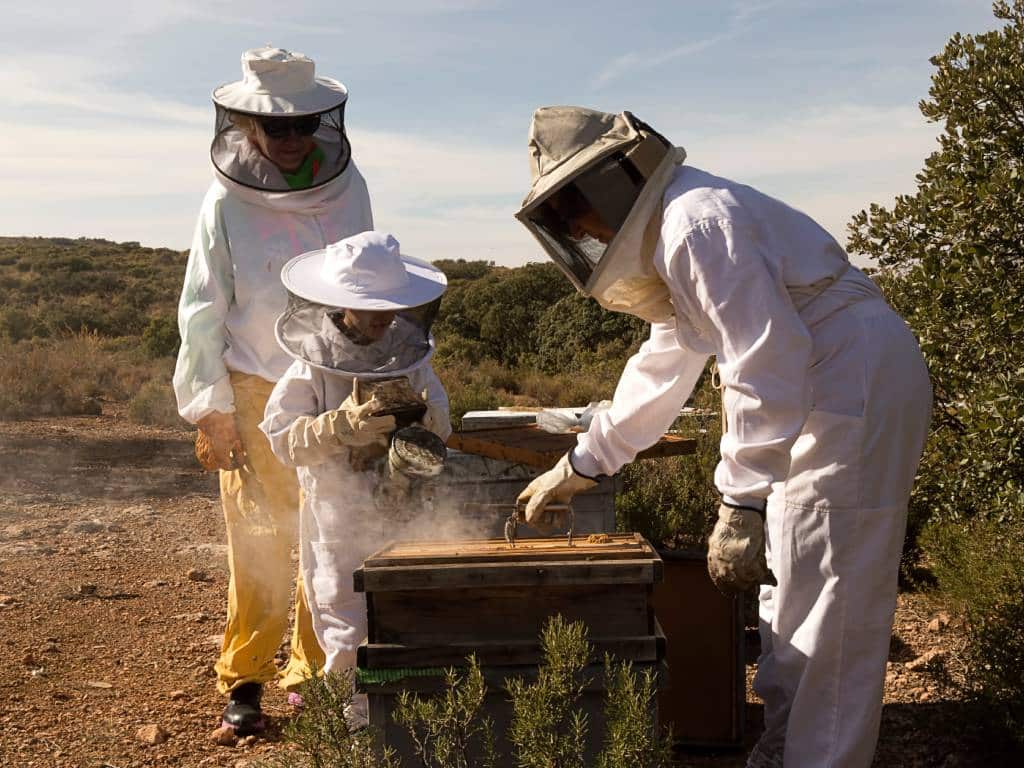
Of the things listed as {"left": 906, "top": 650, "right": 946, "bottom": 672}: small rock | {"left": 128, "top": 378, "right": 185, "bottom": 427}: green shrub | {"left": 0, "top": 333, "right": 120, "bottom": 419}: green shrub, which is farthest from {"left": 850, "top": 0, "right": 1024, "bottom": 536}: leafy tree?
{"left": 0, "top": 333, "right": 120, "bottom": 419}: green shrub

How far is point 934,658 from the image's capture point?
470 cm

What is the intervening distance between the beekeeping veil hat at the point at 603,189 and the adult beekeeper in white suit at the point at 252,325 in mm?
1889

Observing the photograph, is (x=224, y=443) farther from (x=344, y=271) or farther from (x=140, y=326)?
(x=140, y=326)

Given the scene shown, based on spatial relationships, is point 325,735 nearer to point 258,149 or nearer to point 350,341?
point 350,341

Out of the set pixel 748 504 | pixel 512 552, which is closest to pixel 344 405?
pixel 512 552

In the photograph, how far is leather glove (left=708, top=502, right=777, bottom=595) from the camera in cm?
293

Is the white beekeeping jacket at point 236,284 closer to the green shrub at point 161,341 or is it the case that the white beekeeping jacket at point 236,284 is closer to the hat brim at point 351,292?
the hat brim at point 351,292

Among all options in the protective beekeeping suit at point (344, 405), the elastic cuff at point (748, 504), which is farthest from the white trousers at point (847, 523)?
the protective beekeeping suit at point (344, 405)

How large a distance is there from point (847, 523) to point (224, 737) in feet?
9.30

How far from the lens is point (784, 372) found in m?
2.87

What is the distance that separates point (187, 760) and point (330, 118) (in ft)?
9.34

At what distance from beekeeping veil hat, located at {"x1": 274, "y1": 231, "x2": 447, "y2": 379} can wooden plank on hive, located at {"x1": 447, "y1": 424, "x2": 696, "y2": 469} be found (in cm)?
90

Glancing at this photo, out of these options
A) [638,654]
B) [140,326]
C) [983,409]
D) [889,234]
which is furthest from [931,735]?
[140,326]

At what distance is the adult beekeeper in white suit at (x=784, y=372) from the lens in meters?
2.90
